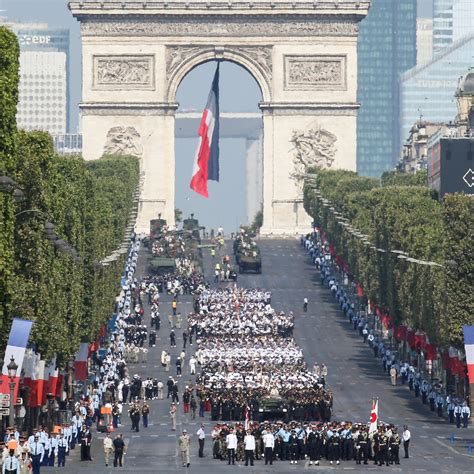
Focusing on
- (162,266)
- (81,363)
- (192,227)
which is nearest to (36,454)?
(81,363)

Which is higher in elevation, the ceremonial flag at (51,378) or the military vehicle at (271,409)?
the ceremonial flag at (51,378)

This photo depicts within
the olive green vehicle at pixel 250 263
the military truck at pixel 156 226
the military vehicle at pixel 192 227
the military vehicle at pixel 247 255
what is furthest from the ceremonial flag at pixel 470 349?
the military vehicle at pixel 192 227

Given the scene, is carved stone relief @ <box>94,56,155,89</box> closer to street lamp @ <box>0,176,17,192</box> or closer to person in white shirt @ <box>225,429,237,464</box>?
person in white shirt @ <box>225,429,237,464</box>

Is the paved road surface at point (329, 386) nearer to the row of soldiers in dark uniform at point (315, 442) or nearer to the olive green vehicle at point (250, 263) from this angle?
the olive green vehicle at point (250, 263)

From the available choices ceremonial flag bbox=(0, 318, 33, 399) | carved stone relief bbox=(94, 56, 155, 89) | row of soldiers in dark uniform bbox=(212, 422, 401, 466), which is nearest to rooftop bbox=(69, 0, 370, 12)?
carved stone relief bbox=(94, 56, 155, 89)

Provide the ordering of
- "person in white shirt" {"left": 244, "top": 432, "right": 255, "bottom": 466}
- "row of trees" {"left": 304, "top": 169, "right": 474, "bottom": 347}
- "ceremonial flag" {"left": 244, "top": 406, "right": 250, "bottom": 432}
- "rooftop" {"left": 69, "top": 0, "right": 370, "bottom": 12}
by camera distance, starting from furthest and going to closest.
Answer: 1. "rooftop" {"left": 69, "top": 0, "right": 370, "bottom": 12}
2. "row of trees" {"left": 304, "top": 169, "right": 474, "bottom": 347}
3. "ceremonial flag" {"left": 244, "top": 406, "right": 250, "bottom": 432}
4. "person in white shirt" {"left": 244, "top": 432, "right": 255, "bottom": 466}

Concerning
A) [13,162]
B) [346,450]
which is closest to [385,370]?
[346,450]
